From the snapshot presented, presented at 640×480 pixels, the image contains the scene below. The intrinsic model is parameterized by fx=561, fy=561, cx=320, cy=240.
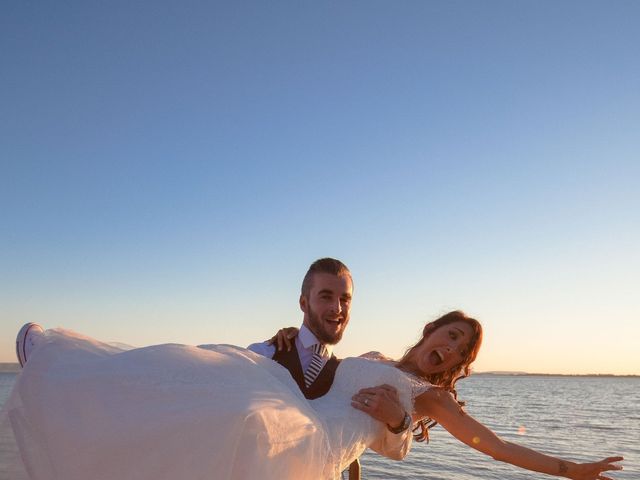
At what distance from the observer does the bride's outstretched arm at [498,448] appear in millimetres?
3232

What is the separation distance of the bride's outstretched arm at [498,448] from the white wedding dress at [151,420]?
99 cm

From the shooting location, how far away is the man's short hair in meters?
4.20

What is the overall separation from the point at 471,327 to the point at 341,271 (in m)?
1.04

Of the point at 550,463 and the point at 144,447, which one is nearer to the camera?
the point at 144,447

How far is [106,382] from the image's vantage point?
7.88 feet

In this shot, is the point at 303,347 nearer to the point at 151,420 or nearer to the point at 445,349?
the point at 445,349

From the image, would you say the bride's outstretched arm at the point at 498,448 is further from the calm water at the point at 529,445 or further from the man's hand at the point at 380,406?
the calm water at the point at 529,445

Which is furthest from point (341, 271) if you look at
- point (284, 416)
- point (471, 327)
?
point (284, 416)

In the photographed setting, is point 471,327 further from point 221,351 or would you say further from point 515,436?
point 515,436

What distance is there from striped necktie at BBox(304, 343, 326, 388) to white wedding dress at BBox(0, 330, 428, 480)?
0.91 m

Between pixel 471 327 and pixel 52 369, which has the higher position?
pixel 471 327

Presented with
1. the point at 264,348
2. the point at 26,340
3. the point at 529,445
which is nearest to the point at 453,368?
the point at 264,348

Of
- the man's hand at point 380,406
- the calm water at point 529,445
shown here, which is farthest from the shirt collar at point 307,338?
the calm water at point 529,445

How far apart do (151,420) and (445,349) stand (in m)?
2.37
